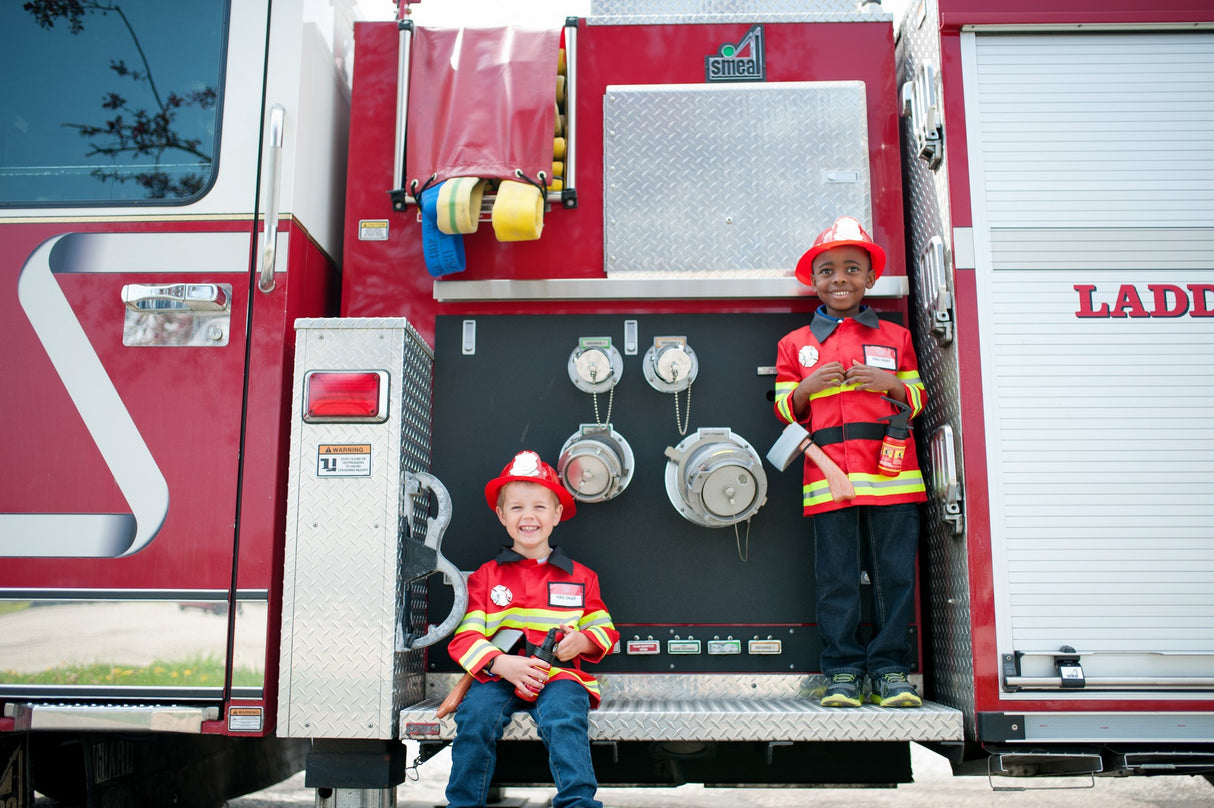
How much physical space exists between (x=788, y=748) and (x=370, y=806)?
138 cm

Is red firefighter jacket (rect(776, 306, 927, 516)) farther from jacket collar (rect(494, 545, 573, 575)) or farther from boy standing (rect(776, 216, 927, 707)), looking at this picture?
jacket collar (rect(494, 545, 573, 575))

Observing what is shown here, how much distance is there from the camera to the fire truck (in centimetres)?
279

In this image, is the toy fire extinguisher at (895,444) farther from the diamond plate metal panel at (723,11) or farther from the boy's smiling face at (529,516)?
the diamond plate metal panel at (723,11)

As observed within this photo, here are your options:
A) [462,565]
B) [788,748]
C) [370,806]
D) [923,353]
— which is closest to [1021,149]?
[923,353]

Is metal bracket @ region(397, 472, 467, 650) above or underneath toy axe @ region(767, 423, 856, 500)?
underneath

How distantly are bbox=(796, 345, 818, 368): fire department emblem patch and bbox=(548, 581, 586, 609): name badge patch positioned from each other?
106cm

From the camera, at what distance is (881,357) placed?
3.13 m

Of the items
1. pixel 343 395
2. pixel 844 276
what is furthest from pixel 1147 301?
pixel 343 395

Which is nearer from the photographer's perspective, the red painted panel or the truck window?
the truck window

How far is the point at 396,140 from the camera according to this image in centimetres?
340

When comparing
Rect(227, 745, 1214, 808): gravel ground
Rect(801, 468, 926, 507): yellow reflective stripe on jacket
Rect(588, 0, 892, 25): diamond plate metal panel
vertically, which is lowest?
Rect(227, 745, 1214, 808): gravel ground

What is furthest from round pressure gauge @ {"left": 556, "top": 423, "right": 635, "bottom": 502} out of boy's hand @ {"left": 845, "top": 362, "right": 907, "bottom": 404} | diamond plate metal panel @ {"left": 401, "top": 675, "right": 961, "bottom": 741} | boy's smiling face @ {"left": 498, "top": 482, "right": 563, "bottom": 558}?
boy's hand @ {"left": 845, "top": 362, "right": 907, "bottom": 404}

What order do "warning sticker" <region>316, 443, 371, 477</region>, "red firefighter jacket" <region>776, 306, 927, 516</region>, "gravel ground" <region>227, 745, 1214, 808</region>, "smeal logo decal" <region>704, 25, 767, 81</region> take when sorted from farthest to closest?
"gravel ground" <region>227, 745, 1214, 808</region> → "smeal logo decal" <region>704, 25, 767, 81</region> → "red firefighter jacket" <region>776, 306, 927, 516</region> → "warning sticker" <region>316, 443, 371, 477</region>

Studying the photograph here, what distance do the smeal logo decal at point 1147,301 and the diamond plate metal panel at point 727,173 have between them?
811mm
